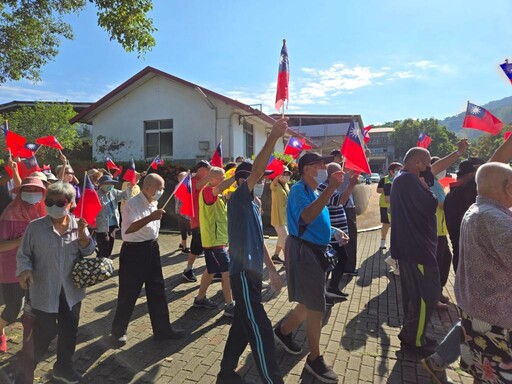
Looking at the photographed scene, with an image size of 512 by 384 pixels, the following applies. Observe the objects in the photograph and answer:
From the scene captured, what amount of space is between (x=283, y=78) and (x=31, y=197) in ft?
8.76

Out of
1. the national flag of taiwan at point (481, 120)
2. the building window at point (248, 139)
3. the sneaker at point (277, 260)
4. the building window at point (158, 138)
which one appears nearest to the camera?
the national flag of taiwan at point (481, 120)

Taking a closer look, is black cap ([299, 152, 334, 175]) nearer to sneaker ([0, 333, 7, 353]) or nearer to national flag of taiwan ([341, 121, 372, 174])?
national flag of taiwan ([341, 121, 372, 174])

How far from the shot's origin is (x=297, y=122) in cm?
3641

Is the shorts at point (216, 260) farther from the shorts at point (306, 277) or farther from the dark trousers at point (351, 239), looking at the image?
the dark trousers at point (351, 239)

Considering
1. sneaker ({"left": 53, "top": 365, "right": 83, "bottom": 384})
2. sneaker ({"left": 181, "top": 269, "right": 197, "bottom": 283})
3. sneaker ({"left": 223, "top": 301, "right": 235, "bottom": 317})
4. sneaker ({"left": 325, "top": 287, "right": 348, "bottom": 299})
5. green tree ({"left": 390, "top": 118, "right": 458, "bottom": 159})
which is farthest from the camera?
green tree ({"left": 390, "top": 118, "right": 458, "bottom": 159})

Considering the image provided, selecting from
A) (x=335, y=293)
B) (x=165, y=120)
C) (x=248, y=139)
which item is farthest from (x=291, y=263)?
(x=248, y=139)

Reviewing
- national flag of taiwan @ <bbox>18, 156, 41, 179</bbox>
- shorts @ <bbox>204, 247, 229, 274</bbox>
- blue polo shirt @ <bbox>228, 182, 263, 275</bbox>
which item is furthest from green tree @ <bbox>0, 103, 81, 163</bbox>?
blue polo shirt @ <bbox>228, 182, 263, 275</bbox>

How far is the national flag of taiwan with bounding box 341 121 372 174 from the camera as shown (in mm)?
4017

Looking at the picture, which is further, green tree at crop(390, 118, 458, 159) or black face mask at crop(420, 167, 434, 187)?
green tree at crop(390, 118, 458, 159)

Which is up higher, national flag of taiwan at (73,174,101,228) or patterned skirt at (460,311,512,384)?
national flag of taiwan at (73,174,101,228)

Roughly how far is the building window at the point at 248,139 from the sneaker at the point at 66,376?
14162 millimetres

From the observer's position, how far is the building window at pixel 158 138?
16297 millimetres

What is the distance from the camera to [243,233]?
115 inches

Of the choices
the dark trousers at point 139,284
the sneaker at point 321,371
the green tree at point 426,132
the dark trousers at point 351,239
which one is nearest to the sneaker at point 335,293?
the dark trousers at point 351,239
